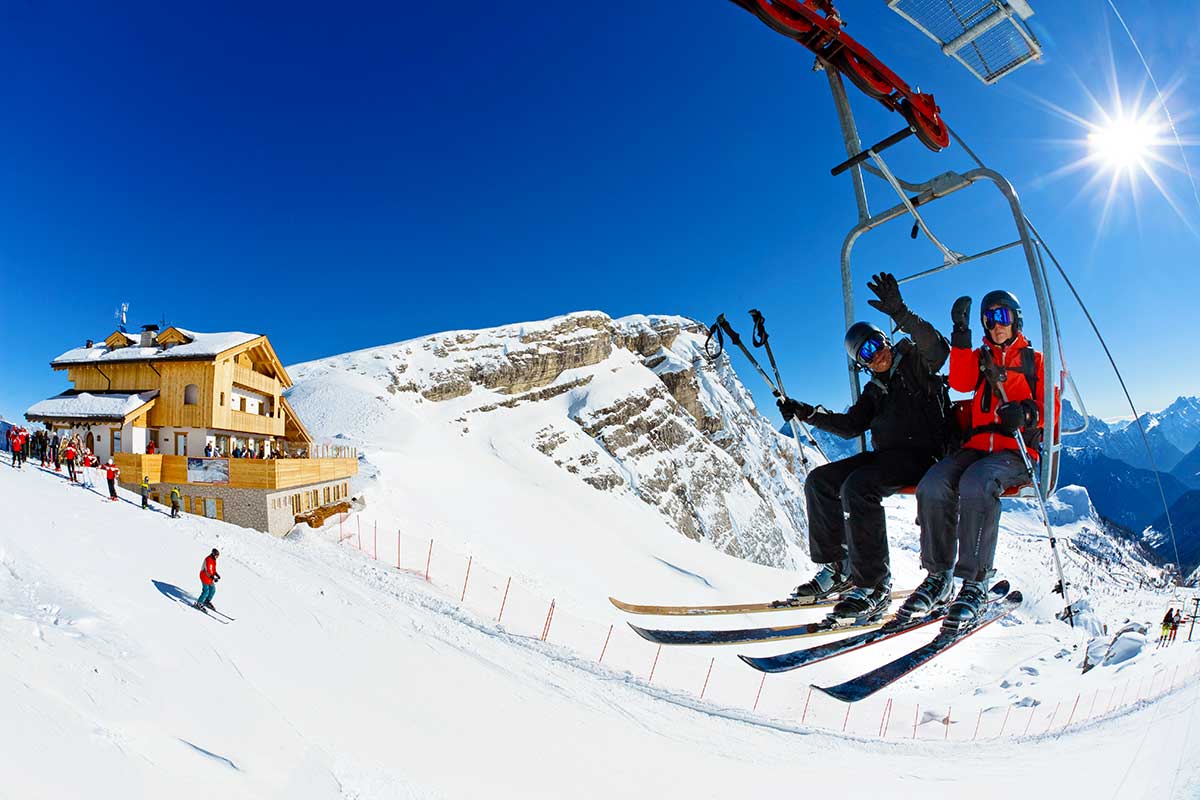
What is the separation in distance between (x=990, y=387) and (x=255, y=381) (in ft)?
108

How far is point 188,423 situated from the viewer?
2530 cm

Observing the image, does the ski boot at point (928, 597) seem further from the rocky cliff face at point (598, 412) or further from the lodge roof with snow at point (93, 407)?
the rocky cliff face at point (598, 412)

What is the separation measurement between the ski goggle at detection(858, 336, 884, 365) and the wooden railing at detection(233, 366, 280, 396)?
30033 millimetres

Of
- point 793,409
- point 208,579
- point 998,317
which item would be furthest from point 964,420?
point 208,579

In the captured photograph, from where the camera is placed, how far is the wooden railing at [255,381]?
27641mm

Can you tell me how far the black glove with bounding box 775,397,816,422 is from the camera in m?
4.89

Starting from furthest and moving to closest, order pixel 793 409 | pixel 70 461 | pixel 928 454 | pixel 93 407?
pixel 93 407, pixel 70 461, pixel 793 409, pixel 928 454

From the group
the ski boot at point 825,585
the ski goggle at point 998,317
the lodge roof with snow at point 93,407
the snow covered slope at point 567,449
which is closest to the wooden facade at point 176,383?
the lodge roof with snow at point 93,407

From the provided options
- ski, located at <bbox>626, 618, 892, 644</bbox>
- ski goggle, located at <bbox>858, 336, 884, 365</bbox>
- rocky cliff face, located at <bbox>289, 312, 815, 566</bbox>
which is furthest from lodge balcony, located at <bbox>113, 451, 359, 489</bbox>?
rocky cliff face, located at <bbox>289, 312, 815, 566</bbox>

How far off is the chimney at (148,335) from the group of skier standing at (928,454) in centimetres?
3222

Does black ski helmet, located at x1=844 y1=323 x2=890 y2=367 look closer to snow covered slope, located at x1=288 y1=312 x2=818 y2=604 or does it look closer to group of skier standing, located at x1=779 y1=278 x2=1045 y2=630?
group of skier standing, located at x1=779 y1=278 x2=1045 y2=630

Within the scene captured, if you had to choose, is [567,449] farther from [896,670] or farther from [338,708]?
[896,670]

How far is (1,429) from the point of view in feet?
83.3

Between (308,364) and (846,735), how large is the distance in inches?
2725
